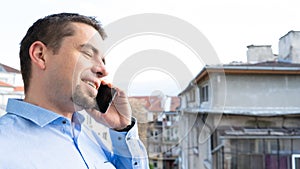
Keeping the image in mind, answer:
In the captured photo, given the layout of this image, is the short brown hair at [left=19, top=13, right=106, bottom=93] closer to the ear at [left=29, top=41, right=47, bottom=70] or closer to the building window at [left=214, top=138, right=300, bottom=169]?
the ear at [left=29, top=41, right=47, bottom=70]

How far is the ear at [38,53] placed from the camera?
0.39 metres

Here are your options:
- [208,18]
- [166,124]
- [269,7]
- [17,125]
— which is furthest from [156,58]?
[269,7]

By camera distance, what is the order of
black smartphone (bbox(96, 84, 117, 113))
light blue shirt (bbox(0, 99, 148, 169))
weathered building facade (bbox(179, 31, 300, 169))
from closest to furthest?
light blue shirt (bbox(0, 99, 148, 169)) → black smartphone (bbox(96, 84, 117, 113)) → weathered building facade (bbox(179, 31, 300, 169))

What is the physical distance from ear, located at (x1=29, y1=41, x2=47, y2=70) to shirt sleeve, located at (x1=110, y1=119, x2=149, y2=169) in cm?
18

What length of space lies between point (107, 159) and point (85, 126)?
0.06 meters

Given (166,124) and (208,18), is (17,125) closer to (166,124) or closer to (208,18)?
(166,124)

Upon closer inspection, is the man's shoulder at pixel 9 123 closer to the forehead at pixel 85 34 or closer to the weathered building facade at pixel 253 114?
the forehead at pixel 85 34

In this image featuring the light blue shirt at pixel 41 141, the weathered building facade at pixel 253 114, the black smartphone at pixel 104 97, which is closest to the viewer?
the light blue shirt at pixel 41 141

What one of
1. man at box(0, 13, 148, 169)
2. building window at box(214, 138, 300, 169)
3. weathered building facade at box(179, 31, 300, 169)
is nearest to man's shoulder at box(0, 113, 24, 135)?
man at box(0, 13, 148, 169)

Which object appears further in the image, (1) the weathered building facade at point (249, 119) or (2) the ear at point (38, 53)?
(1) the weathered building facade at point (249, 119)

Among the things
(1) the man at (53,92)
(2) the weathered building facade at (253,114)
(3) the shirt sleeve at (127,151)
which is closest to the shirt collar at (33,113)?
(1) the man at (53,92)

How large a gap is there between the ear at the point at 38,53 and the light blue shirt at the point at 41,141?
0.05m

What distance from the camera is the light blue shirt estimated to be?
369 millimetres

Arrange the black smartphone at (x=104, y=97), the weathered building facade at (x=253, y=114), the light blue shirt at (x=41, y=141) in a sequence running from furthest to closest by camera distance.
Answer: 1. the weathered building facade at (x=253, y=114)
2. the black smartphone at (x=104, y=97)
3. the light blue shirt at (x=41, y=141)
